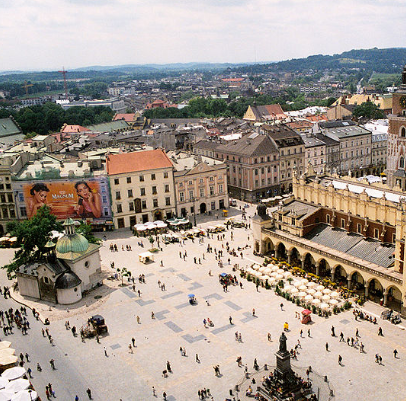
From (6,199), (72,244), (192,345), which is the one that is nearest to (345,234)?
(192,345)

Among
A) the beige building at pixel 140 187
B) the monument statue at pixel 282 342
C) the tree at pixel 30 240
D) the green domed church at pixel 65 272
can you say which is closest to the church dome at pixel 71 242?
the green domed church at pixel 65 272

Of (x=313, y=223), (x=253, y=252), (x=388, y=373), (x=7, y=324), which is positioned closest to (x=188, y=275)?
(x=253, y=252)

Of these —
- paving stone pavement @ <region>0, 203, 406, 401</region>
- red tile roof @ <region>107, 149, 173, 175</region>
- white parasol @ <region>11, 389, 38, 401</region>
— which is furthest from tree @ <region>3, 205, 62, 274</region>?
white parasol @ <region>11, 389, 38, 401</region>

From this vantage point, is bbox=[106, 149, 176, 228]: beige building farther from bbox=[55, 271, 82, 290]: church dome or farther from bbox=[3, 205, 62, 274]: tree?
bbox=[55, 271, 82, 290]: church dome

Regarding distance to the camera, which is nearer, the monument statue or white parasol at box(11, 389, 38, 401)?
white parasol at box(11, 389, 38, 401)

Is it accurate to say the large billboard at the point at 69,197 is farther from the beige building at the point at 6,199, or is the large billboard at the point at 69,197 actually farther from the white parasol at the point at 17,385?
the white parasol at the point at 17,385

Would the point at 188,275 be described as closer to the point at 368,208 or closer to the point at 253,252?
the point at 253,252
